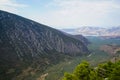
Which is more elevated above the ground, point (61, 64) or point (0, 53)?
point (0, 53)

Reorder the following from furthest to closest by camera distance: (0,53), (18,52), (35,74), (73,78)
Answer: (18,52) < (0,53) < (35,74) < (73,78)

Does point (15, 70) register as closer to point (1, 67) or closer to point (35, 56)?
point (1, 67)

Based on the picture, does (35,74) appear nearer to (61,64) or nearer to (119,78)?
(61,64)

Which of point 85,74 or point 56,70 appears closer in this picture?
point 85,74

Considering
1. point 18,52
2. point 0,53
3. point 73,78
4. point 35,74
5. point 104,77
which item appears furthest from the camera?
point 18,52

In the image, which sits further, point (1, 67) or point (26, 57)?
point (26, 57)

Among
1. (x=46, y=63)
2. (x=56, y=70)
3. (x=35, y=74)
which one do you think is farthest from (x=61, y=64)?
(x=35, y=74)

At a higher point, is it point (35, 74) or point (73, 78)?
point (73, 78)

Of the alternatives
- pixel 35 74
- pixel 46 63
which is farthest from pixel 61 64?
pixel 35 74
